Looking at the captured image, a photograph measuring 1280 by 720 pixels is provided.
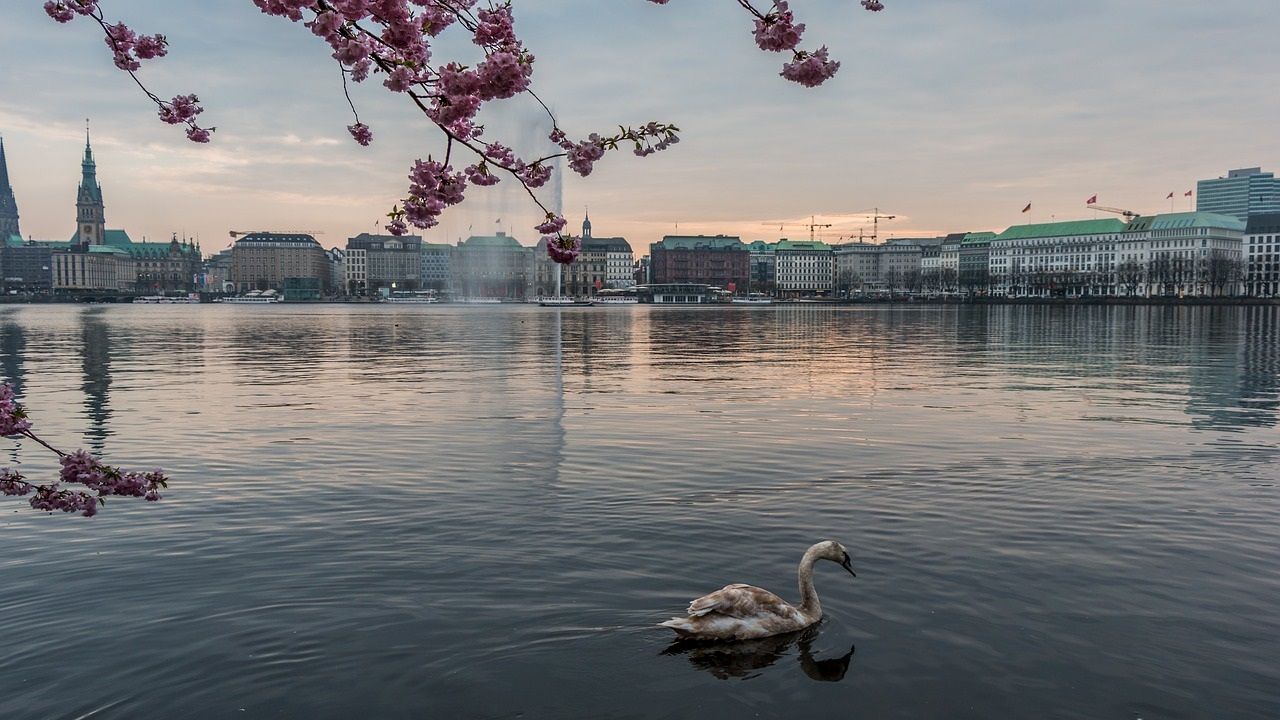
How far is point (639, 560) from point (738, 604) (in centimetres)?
291

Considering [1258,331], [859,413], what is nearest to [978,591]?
[859,413]

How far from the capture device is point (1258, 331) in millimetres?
82500

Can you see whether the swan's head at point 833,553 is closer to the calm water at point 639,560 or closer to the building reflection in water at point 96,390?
the calm water at point 639,560

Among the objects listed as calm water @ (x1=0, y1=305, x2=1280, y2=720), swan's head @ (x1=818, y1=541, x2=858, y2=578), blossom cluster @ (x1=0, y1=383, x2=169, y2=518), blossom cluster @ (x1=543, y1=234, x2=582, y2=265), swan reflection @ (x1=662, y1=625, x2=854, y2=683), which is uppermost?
blossom cluster @ (x1=543, y1=234, x2=582, y2=265)

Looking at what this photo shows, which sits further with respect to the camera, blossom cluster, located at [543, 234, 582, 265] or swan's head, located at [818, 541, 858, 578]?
swan's head, located at [818, 541, 858, 578]

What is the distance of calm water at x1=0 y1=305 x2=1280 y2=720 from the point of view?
31.4ft

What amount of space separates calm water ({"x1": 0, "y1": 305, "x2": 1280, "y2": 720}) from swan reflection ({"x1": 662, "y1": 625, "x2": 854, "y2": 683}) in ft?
0.14

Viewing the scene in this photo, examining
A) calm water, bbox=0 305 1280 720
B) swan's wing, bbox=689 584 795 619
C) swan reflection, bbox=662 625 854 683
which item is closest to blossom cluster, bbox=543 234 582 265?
calm water, bbox=0 305 1280 720

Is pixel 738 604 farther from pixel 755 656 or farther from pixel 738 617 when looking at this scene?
pixel 755 656

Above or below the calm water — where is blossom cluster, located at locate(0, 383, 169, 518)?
above

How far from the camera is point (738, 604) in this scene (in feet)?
35.1

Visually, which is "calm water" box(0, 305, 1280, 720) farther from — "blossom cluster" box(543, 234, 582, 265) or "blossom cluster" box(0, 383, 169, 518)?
"blossom cluster" box(543, 234, 582, 265)

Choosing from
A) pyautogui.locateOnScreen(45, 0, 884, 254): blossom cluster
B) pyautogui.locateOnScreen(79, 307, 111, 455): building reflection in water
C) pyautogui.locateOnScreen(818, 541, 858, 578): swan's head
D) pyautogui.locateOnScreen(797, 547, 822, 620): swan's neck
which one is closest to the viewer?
pyautogui.locateOnScreen(45, 0, 884, 254): blossom cluster

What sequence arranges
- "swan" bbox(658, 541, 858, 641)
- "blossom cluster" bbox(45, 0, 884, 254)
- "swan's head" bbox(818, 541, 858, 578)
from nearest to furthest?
"blossom cluster" bbox(45, 0, 884, 254) → "swan" bbox(658, 541, 858, 641) → "swan's head" bbox(818, 541, 858, 578)
